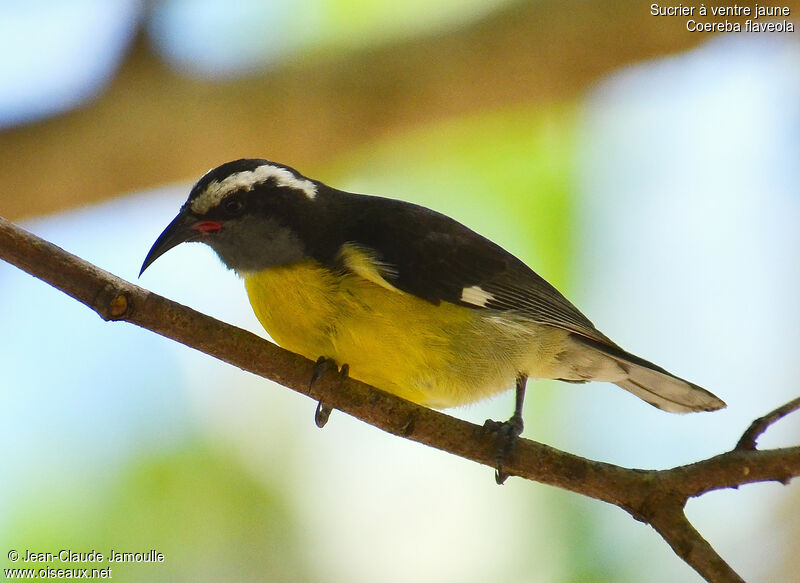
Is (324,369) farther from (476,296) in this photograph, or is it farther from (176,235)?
(176,235)

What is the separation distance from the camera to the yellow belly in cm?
381

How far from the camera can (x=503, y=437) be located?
3.56m

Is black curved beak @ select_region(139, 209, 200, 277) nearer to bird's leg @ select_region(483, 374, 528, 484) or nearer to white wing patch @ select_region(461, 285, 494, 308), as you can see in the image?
white wing patch @ select_region(461, 285, 494, 308)

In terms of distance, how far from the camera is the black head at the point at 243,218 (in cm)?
413

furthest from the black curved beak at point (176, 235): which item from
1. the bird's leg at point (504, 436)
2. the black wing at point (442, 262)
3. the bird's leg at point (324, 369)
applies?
the bird's leg at point (504, 436)

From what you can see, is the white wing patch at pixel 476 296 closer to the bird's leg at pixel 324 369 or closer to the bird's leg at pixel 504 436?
the bird's leg at pixel 504 436

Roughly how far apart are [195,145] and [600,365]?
2717 mm

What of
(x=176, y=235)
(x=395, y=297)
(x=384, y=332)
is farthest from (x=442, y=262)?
(x=176, y=235)

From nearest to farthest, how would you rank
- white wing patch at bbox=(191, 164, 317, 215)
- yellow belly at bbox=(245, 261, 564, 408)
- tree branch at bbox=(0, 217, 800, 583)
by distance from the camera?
tree branch at bbox=(0, 217, 800, 583) < yellow belly at bbox=(245, 261, 564, 408) < white wing patch at bbox=(191, 164, 317, 215)

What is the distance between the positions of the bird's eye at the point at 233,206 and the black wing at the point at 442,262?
18.5 inches

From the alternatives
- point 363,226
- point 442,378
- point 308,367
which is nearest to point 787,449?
point 442,378

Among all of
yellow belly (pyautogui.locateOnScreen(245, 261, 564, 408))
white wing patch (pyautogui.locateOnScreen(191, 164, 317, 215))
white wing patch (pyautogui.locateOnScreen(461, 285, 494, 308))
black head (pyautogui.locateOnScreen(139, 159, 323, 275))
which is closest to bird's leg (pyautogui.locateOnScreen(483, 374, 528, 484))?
yellow belly (pyautogui.locateOnScreen(245, 261, 564, 408))

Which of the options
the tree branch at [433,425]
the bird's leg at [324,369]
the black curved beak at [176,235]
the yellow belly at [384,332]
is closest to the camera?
the tree branch at [433,425]

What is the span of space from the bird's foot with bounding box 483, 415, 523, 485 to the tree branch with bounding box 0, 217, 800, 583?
28 mm
